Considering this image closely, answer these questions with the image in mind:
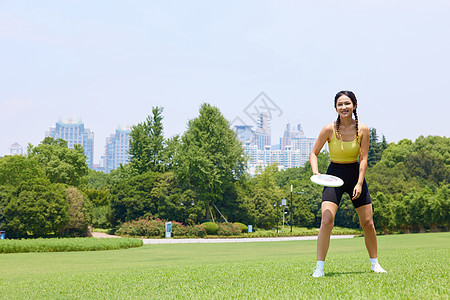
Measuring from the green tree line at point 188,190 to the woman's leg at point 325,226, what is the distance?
36.9 metres

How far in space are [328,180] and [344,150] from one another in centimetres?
62

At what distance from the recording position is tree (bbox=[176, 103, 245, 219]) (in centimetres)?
4856

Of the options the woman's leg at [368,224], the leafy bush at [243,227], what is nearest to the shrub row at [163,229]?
the leafy bush at [243,227]

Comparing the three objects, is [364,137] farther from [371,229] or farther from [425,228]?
[425,228]

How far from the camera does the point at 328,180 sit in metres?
5.63

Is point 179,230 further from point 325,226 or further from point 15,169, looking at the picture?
point 325,226

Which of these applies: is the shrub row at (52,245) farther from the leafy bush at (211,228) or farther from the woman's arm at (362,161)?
the woman's arm at (362,161)

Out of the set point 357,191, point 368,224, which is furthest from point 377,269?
point 357,191

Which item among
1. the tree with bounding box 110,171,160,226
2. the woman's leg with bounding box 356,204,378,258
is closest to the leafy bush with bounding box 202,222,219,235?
the tree with bounding box 110,171,160,226

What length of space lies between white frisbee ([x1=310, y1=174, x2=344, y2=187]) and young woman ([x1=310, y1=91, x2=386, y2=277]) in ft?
0.98

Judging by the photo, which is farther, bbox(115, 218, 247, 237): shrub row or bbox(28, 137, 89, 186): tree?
bbox(28, 137, 89, 186): tree

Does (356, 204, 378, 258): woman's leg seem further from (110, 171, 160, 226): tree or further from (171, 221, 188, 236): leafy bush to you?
(110, 171, 160, 226): tree

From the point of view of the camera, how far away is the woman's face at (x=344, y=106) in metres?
6.11

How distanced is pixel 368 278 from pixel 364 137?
6.40 feet
